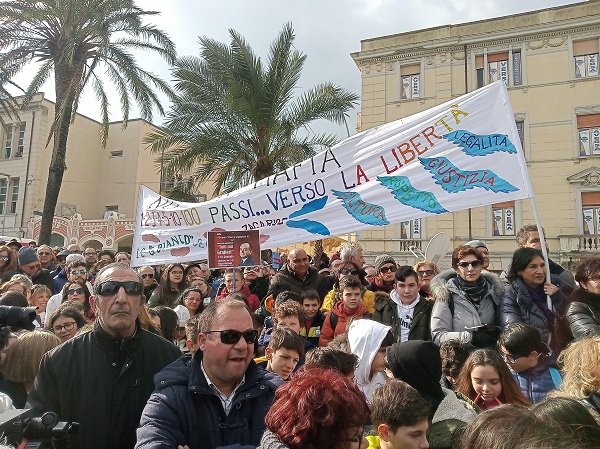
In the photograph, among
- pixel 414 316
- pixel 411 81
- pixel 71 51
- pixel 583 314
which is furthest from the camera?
pixel 411 81

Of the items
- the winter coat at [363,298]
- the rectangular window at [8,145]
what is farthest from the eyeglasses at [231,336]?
the rectangular window at [8,145]

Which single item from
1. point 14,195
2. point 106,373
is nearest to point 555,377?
point 106,373

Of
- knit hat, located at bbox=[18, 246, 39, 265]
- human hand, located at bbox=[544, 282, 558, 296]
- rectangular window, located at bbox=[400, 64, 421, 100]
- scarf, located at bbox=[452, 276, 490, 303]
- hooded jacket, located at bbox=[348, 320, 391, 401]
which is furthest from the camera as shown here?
rectangular window, located at bbox=[400, 64, 421, 100]

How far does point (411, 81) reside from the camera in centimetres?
2534

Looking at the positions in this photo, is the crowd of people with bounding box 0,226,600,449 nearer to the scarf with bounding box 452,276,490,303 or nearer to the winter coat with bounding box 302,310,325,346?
the scarf with bounding box 452,276,490,303

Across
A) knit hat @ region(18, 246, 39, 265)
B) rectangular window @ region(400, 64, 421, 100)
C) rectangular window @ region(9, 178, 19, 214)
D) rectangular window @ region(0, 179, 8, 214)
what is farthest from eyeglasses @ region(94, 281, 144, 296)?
rectangular window @ region(0, 179, 8, 214)

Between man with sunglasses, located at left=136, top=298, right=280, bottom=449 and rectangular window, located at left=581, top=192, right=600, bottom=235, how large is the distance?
2342 centimetres

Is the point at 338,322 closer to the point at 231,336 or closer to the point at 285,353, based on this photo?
the point at 285,353

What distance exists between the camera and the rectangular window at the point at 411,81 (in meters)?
25.2

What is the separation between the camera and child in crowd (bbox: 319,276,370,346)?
4828mm

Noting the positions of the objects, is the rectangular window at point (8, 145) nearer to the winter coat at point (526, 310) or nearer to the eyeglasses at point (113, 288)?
the eyeglasses at point (113, 288)

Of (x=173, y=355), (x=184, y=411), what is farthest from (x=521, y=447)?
(x=173, y=355)

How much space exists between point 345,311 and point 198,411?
2814mm

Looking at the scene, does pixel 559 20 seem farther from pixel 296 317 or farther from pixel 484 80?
pixel 296 317
